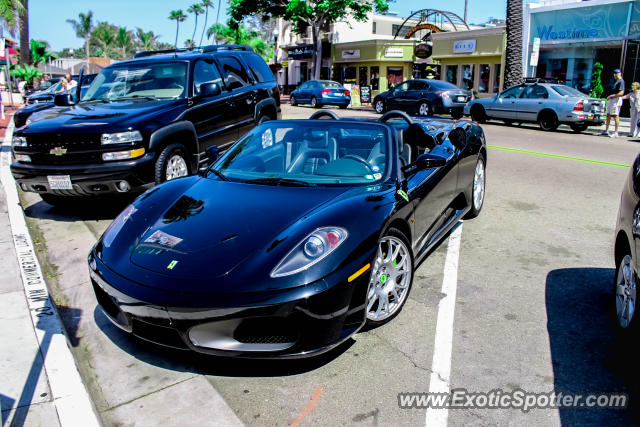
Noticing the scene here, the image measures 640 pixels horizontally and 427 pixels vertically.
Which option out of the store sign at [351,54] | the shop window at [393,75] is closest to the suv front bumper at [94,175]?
the shop window at [393,75]

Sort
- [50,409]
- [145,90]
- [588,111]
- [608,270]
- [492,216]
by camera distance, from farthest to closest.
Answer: [588,111], [145,90], [492,216], [608,270], [50,409]

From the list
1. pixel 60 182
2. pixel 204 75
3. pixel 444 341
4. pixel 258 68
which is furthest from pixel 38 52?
pixel 444 341

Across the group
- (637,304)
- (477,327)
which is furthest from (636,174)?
(477,327)

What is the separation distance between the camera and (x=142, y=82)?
24.3ft

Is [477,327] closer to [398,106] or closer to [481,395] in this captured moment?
[481,395]

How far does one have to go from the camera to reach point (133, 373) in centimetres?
318

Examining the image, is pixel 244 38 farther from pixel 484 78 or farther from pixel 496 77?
pixel 496 77

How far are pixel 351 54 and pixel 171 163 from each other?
35.7 meters

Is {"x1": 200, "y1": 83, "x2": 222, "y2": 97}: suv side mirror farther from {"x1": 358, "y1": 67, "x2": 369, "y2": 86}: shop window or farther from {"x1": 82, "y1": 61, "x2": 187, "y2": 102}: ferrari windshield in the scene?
{"x1": 358, "y1": 67, "x2": 369, "y2": 86}: shop window

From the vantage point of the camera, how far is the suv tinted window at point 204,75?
7.36m

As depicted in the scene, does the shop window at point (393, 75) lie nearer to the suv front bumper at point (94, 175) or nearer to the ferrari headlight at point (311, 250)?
the suv front bumper at point (94, 175)

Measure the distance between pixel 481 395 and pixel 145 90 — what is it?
20.2 ft

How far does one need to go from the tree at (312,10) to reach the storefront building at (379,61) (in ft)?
8.74

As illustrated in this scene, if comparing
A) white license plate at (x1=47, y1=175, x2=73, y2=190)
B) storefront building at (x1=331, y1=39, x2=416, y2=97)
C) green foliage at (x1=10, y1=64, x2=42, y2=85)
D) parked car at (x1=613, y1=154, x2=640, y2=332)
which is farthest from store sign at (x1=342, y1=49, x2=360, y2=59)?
parked car at (x1=613, y1=154, x2=640, y2=332)
